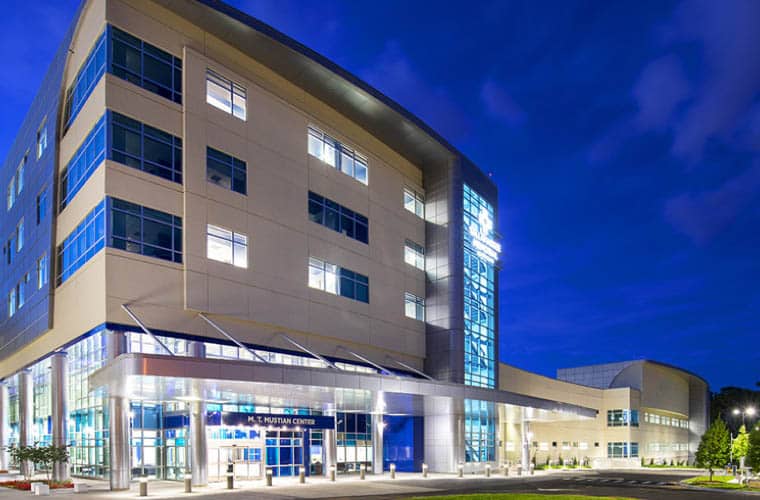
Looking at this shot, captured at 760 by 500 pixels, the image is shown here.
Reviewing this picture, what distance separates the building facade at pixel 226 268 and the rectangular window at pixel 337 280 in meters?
0.13

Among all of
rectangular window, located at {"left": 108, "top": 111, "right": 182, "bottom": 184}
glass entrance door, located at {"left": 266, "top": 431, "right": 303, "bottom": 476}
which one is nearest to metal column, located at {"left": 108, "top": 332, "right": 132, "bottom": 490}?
rectangular window, located at {"left": 108, "top": 111, "right": 182, "bottom": 184}

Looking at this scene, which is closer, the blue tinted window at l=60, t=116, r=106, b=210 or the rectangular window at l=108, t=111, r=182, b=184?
the rectangular window at l=108, t=111, r=182, b=184

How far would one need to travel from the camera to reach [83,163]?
115 ft

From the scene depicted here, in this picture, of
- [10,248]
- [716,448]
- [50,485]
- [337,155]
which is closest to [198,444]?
[50,485]

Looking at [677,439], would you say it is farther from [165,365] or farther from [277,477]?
[165,365]

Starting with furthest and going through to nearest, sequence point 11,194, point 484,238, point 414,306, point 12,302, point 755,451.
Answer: point 484,238 → point 11,194 → point 414,306 → point 12,302 → point 755,451

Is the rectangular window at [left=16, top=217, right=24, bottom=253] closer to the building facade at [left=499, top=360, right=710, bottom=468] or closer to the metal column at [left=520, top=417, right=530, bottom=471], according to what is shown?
the building facade at [left=499, top=360, right=710, bottom=468]

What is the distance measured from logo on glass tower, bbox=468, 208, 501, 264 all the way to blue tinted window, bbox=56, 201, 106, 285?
29.2 metres

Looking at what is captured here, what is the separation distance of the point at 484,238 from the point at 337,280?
1775 centimetres

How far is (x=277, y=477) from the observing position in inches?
1539

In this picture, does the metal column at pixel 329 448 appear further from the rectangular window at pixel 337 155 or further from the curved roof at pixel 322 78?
the curved roof at pixel 322 78

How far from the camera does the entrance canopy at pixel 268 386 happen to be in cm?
2581

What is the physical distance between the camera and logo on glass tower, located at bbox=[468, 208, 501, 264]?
180ft

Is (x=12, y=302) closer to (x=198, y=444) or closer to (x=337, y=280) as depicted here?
(x=337, y=280)
